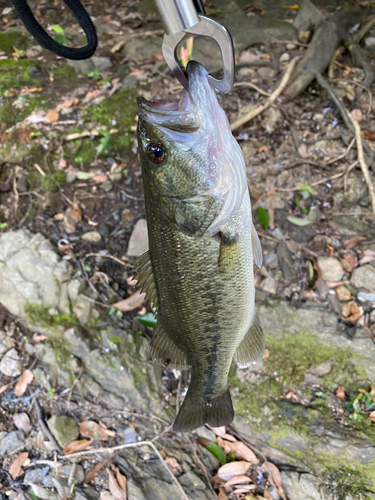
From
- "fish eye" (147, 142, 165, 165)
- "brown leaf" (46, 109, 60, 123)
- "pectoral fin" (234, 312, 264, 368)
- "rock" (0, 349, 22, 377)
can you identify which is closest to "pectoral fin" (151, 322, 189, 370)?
"pectoral fin" (234, 312, 264, 368)

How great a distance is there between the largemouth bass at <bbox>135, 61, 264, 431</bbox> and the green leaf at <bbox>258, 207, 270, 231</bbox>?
1.67 m

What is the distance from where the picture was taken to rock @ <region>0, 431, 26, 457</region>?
299 cm

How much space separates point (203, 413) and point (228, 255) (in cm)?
108

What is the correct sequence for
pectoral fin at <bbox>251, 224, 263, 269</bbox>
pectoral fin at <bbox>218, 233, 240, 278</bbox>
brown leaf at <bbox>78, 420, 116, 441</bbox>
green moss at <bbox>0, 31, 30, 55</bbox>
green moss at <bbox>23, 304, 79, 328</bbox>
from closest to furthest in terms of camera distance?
pectoral fin at <bbox>218, 233, 240, 278</bbox>, pectoral fin at <bbox>251, 224, 263, 269</bbox>, brown leaf at <bbox>78, 420, 116, 441</bbox>, green moss at <bbox>23, 304, 79, 328</bbox>, green moss at <bbox>0, 31, 30, 55</bbox>

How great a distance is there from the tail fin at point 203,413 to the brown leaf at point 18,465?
6.07 feet

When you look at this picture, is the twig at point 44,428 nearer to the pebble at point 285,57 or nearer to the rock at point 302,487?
the rock at point 302,487

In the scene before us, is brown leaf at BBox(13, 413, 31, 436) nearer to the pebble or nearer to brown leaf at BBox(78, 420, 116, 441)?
brown leaf at BBox(78, 420, 116, 441)

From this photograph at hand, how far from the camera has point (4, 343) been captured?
3389mm

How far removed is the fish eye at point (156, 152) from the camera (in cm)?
153

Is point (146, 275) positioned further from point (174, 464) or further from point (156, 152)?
point (174, 464)

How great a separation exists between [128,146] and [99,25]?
2.49 m

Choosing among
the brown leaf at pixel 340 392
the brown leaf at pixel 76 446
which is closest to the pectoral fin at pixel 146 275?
the brown leaf at pixel 76 446

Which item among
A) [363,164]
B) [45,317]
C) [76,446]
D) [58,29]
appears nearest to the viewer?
[76,446]

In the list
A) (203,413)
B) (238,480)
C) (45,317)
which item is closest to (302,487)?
(238,480)
